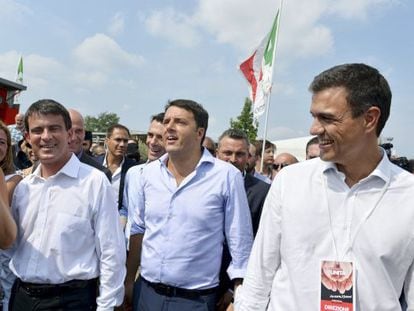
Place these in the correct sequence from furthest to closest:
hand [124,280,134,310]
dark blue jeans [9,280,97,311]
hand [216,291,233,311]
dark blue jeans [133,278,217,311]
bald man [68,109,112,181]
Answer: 1. bald man [68,109,112,181]
2. hand [124,280,134,310]
3. hand [216,291,233,311]
4. dark blue jeans [133,278,217,311]
5. dark blue jeans [9,280,97,311]

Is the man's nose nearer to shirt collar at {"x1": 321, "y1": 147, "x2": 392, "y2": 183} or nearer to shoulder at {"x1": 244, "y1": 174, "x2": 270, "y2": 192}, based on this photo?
shirt collar at {"x1": 321, "y1": 147, "x2": 392, "y2": 183}

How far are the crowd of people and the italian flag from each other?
5220 mm

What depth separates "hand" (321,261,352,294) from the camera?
164cm

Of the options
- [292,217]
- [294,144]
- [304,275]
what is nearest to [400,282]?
[304,275]

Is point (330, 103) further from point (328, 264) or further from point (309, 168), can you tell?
point (328, 264)

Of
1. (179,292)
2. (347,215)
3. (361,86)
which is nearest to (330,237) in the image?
(347,215)

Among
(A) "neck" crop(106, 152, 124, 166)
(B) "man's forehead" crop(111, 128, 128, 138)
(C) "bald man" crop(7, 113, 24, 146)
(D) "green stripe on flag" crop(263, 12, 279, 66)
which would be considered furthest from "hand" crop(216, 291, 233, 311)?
(D) "green stripe on flag" crop(263, 12, 279, 66)

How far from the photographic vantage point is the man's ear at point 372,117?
1.71 m

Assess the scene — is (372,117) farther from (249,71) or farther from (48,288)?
(249,71)

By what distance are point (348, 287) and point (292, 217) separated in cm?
37

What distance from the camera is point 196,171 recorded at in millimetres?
2711

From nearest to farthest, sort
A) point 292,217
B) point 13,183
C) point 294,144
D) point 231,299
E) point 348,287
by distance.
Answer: point 348,287, point 292,217, point 13,183, point 231,299, point 294,144

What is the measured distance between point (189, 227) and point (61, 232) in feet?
2.56

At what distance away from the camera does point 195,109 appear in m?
2.89
